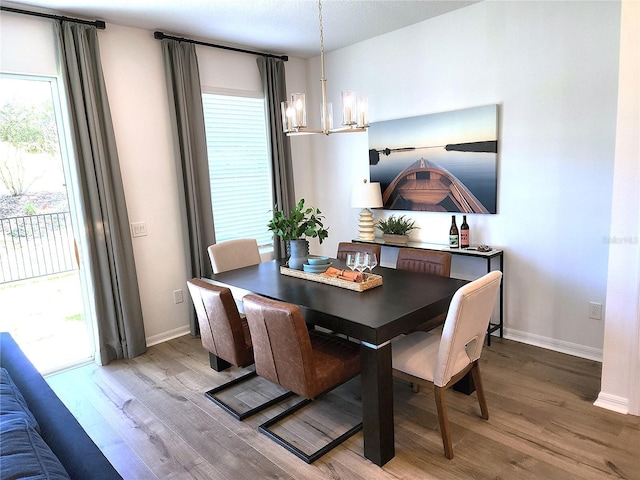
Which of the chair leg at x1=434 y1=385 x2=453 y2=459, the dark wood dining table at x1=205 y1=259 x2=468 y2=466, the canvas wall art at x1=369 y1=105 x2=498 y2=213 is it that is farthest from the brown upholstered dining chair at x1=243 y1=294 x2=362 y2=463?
the canvas wall art at x1=369 y1=105 x2=498 y2=213

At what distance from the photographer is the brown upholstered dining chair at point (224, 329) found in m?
2.59

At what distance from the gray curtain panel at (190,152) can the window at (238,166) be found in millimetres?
237

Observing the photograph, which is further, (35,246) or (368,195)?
(368,195)

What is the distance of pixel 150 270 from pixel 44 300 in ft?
2.94

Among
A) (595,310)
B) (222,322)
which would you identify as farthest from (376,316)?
(595,310)

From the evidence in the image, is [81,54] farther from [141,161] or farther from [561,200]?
[561,200]

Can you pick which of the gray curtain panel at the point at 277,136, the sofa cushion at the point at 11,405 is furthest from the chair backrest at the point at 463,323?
the gray curtain panel at the point at 277,136

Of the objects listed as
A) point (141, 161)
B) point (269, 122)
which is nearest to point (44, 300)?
point (141, 161)

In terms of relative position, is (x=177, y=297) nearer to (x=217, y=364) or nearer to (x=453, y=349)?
(x=217, y=364)

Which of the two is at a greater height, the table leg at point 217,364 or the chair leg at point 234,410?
the table leg at point 217,364

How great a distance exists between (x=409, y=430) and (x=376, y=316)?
83 cm

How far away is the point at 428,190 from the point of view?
13.3 feet

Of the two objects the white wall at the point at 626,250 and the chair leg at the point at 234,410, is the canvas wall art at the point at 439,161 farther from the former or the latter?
the chair leg at the point at 234,410

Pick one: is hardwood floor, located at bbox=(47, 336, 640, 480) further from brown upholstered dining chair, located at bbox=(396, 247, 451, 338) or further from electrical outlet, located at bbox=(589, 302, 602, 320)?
brown upholstered dining chair, located at bbox=(396, 247, 451, 338)
